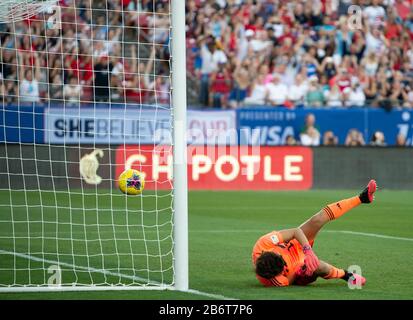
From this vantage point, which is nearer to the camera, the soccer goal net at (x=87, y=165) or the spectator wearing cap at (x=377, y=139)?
the soccer goal net at (x=87, y=165)

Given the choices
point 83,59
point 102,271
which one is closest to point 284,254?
point 102,271

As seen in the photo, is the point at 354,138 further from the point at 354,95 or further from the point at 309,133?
the point at 354,95

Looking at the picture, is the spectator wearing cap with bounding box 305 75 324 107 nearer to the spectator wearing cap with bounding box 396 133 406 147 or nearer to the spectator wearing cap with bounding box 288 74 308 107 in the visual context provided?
the spectator wearing cap with bounding box 288 74 308 107

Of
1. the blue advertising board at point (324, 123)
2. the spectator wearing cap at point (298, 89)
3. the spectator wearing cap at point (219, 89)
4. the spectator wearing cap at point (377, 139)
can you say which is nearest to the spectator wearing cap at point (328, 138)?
the blue advertising board at point (324, 123)

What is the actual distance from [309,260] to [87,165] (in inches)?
496

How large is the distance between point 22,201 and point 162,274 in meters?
8.19

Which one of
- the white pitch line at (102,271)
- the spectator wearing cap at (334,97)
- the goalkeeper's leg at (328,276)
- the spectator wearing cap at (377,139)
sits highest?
the spectator wearing cap at (334,97)

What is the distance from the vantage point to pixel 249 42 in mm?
27094

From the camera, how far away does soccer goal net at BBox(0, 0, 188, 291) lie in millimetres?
9391

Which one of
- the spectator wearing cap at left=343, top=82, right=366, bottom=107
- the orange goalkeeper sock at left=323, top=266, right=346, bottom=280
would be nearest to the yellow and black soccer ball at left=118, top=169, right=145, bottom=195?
the orange goalkeeper sock at left=323, top=266, right=346, bottom=280

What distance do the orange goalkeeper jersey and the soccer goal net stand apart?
0.79 m

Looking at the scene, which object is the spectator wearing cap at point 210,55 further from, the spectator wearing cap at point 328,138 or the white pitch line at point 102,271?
the white pitch line at point 102,271

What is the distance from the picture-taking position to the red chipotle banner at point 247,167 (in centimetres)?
2333

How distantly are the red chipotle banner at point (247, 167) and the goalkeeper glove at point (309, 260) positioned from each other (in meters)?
13.7
